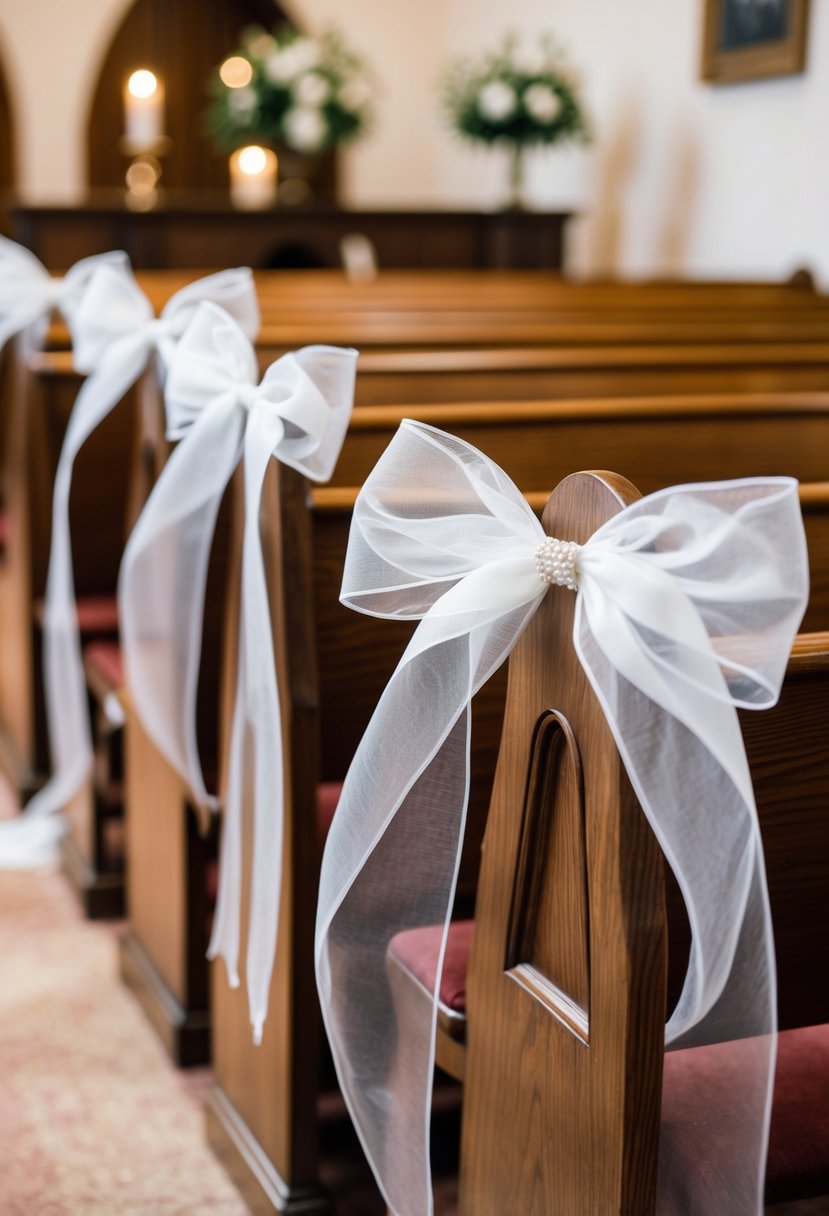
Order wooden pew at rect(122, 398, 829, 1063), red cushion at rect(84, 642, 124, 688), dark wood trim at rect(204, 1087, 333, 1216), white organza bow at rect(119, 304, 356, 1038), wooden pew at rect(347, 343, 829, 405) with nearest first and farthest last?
1. white organza bow at rect(119, 304, 356, 1038)
2. dark wood trim at rect(204, 1087, 333, 1216)
3. wooden pew at rect(122, 398, 829, 1063)
4. wooden pew at rect(347, 343, 829, 405)
5. red cushion at rect(84, 642, 124, 688)

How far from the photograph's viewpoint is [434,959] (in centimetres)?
159

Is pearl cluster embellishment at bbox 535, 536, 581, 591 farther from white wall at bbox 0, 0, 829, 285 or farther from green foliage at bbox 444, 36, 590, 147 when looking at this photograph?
green foliage at bbox 444, 36, 590, 147

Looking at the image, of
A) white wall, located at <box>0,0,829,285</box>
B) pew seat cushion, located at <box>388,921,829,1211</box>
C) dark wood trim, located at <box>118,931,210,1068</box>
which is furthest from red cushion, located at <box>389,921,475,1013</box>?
white wall, located at <box>0,0,829,285</box>

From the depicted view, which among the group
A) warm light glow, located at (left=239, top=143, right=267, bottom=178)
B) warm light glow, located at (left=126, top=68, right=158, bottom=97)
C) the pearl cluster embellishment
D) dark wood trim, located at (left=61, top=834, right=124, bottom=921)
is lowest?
dark wood trim, located at (left=61, top=834, right=124, bottom=921)

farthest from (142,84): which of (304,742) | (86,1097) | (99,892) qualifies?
(304,742)

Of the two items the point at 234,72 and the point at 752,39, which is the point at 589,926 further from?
the point at 234,72

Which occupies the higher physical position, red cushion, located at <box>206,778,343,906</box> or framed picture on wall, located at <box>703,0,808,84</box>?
framed picture on wall, located at <box>703,0,808,84</box>

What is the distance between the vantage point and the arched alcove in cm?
742

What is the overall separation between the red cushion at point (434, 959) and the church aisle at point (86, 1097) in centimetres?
64

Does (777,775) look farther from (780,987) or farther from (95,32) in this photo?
(95,32)

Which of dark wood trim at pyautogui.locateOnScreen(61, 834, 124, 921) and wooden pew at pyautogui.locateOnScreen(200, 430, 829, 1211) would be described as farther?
dark wood trim at pyautogui.locateOnScreen(61, 834, 124, 921)

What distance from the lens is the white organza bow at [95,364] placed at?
7.26 feet

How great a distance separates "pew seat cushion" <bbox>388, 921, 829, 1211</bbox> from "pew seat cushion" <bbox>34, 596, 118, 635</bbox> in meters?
1.66

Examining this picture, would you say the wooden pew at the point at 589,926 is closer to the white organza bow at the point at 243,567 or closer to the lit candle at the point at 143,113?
the white organza bow at the point at 243,567
